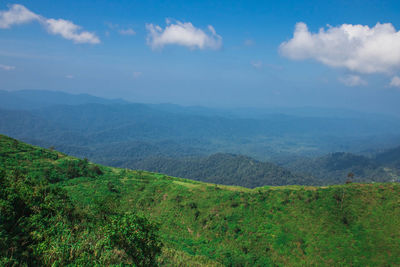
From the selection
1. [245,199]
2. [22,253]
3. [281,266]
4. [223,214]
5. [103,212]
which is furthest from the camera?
[245,199]

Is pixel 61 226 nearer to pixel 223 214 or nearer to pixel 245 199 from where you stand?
pixel 223 214

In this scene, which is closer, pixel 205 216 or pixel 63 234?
pixel 63 234

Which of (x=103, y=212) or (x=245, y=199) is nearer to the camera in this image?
(x=103, y=212)

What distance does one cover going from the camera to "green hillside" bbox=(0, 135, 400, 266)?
16078 millimetres

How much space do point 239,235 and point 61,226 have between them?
34790 mm

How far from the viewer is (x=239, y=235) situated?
43188 millimetres

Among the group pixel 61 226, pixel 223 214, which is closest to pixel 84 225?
pixel 61 226

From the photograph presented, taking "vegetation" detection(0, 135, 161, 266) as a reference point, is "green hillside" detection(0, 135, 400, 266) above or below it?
below

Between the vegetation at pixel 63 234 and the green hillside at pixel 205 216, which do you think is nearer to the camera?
the vegetation at pixel 63 234

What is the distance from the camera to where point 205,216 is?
1870 inches

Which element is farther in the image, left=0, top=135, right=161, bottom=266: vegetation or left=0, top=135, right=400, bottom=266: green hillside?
left=0, top=135, right=400, bottom=266: green hillside

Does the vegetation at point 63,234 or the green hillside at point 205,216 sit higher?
the vegetation at point 63,234

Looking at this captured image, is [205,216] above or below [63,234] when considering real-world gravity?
below

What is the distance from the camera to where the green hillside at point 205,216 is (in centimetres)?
1608
